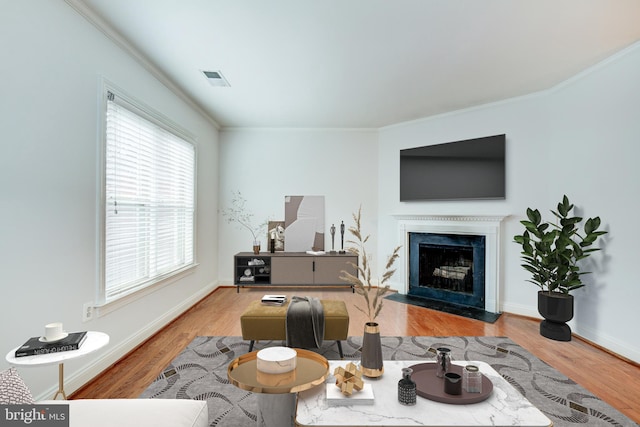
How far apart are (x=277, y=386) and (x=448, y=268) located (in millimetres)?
3845

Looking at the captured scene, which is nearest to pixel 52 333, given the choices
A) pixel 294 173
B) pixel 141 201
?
pixel 141 201

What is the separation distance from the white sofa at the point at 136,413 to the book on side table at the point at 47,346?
32 cm

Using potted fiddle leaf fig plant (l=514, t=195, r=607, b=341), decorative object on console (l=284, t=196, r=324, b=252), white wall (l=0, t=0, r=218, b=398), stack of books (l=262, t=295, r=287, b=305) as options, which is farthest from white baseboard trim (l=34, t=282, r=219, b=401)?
potted fiddle leaf fig plant (l=514, t=195, r=607, b=341)

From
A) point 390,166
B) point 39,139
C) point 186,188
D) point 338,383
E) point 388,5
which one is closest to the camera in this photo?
point 338,383

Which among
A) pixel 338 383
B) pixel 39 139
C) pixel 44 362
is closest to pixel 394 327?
pixel 338 383

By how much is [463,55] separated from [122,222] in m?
3.40

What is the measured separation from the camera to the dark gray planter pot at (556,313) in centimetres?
331

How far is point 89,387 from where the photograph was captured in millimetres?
2434

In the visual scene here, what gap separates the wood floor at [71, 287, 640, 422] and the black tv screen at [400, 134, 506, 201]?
1629 millimetres

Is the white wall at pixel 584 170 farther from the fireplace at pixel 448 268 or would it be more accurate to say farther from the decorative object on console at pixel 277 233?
the decorative object on console at pixel 277 233

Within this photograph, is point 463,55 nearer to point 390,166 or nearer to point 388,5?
point 388,5

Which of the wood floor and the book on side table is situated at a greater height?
the book on side table

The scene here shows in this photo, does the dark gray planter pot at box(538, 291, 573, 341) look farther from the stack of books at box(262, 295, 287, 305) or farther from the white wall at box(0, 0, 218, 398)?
the white wall at box(0, 0, 218, 398)

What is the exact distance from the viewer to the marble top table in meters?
1.40
